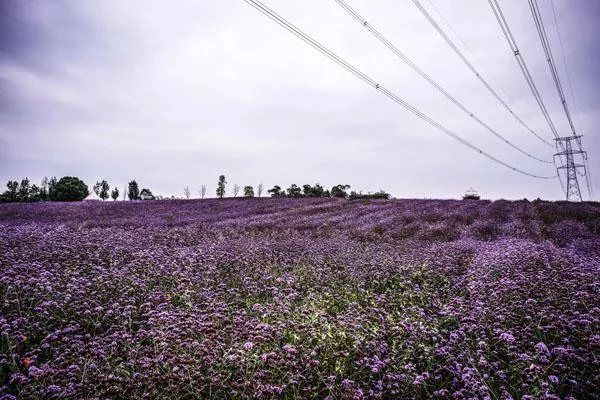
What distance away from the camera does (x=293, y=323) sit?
4352 millimetres

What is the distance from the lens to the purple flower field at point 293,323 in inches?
130

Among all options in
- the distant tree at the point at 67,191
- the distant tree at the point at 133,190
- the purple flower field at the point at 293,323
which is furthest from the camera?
the distant tree at the point at 133,190

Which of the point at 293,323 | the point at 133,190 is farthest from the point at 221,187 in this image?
the point at 293,323

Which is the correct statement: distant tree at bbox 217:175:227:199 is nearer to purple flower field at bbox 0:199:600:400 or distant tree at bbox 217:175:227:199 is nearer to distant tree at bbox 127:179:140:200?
distant tree at bbox 127:179:140:200

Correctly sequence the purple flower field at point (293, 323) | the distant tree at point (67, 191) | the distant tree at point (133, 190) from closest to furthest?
the purple flower field at point (293, 323)
the distant tree at point (67, 191)
the distant tree at point (133, 190)

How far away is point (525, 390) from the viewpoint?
3443 millimetres

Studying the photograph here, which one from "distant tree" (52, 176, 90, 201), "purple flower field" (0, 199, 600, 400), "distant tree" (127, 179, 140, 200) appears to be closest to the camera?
"purple flower field" (0, 199, 600, 400)

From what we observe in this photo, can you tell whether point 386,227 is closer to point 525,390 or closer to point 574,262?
point 574,262

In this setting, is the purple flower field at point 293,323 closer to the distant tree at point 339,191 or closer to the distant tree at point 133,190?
the distant tree at point 339,191

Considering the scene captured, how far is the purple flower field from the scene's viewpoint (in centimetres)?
330

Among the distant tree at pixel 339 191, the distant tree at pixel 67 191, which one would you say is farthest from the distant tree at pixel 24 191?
the distant tree at pixel 339 191

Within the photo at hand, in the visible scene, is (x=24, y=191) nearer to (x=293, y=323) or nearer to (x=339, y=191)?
(x=339, y=191)

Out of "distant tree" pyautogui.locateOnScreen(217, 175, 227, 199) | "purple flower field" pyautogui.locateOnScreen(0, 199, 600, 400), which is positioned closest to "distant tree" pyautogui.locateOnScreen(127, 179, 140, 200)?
"distant tree" pyautogui.locateOnScreen(217, 175, 227, 199)

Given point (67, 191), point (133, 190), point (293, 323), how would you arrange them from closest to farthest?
point (293, 323)
point (67, 191)
point (133, 190)
